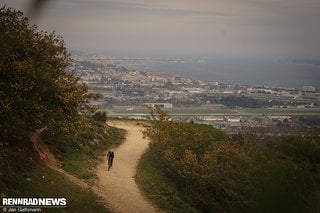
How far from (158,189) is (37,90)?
546 centimetres

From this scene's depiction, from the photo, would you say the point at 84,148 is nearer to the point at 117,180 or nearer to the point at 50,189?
the point at 117,180

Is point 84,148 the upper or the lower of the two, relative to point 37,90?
lower

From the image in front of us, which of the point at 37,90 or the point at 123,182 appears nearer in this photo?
the point at 37,90

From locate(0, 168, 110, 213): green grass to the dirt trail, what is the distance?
2.35 feet

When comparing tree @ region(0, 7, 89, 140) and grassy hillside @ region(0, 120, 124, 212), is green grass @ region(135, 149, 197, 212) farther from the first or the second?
tree @ region(0, 7, 89, 140)

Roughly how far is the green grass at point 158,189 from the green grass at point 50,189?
6.84 ft

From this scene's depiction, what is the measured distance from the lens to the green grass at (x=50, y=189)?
10.1 meters

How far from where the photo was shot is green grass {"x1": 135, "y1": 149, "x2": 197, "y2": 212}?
43.9 ft

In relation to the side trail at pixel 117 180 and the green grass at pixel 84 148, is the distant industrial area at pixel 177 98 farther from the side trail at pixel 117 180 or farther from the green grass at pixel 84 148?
the side trail at pixel 117 180

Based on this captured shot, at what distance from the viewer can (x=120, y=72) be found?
25.9 m

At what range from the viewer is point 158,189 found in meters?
14.9

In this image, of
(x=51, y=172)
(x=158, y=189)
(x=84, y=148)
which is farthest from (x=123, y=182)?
(x=84, y=148)

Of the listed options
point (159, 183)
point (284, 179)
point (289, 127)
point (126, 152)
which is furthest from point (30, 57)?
point (284, 179)

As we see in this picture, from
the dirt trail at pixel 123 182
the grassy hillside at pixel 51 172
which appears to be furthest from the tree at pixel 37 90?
the dirt trail at pixel 123 182
